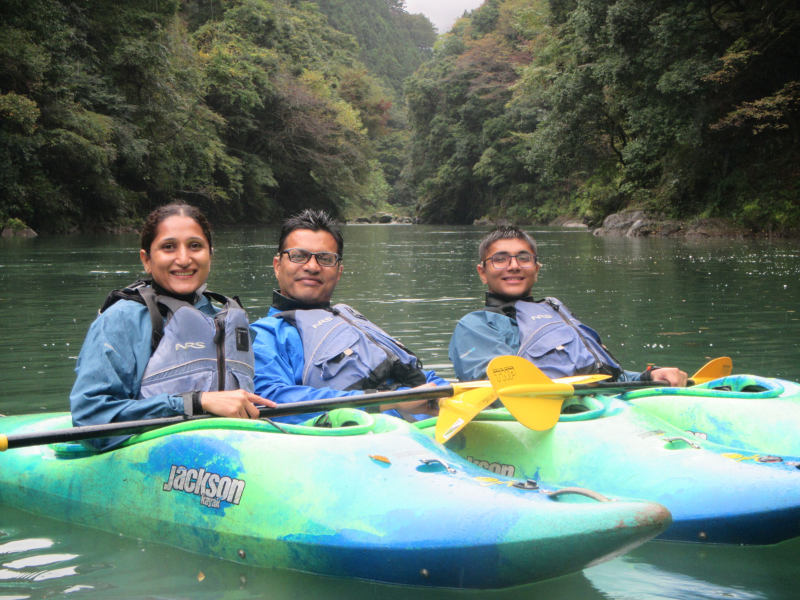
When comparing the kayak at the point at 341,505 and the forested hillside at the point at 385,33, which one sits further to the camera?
the forested hillside at the point at 385,33

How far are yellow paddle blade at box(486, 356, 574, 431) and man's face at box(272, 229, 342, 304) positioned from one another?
896 mm

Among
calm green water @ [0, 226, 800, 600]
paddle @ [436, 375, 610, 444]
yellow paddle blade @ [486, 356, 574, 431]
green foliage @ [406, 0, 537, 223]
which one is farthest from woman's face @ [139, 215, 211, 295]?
green foliage @ [406, 0, 537, 223]

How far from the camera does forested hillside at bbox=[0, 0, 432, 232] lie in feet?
64.7

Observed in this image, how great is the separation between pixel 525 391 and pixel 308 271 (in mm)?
1118

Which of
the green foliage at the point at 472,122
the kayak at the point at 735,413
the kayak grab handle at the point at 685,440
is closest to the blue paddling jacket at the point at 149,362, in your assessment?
the kayak grab handle at the point at 685,440

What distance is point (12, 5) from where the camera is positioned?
734 inches

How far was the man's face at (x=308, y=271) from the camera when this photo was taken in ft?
11.6

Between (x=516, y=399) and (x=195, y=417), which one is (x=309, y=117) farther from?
(x=195, y=417)

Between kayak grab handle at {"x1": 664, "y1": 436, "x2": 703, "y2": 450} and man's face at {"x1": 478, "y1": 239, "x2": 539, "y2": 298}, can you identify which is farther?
man's face at {"x1": 478, "y1": 239, "x2": 539, "y2": 298}

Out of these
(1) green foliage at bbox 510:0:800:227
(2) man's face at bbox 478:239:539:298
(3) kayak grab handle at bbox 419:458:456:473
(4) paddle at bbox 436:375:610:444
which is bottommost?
(3) kayak grab handle at bbox 419:458:456:473

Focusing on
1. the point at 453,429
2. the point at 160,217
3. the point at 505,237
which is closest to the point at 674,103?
the point at 505,237

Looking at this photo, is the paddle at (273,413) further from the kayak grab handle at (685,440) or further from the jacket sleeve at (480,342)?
the kayak grab handle at (685,440)

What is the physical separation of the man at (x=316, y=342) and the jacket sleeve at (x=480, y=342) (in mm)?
247

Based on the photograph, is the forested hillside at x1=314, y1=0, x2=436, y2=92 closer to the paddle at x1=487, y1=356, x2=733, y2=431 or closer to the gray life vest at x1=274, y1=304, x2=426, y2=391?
the gray life vest at x1=274, y1=304, x2=426, y2=391
